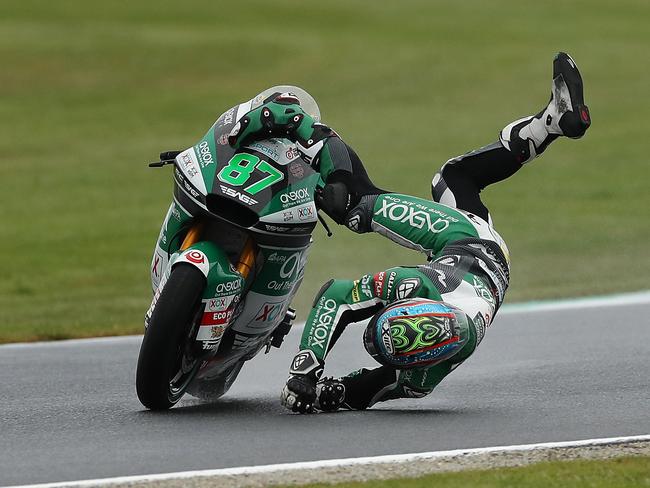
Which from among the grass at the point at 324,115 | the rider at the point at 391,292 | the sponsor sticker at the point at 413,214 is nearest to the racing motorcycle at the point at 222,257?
the rider at the point at 391,292

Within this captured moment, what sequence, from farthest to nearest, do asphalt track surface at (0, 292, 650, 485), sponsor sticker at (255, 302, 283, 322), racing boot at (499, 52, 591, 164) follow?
racing boot at (499, 52, 591, 164) < sponsor sticker at (255, 302, 283, 322) < asphalt track surface at (0, 292, 650, 485)

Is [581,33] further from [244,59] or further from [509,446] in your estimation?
[509,446]

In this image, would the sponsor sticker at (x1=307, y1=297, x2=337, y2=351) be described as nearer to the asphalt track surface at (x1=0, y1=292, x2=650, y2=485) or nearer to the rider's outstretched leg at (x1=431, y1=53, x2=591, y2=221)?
the asphalt track surface at (x1=0, y1=292, x2=650, y2=485)

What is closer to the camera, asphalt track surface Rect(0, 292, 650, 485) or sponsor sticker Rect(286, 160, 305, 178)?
asphalt track surface Rect(0, 292, 650, 485)

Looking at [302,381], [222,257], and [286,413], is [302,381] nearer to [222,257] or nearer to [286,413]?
[286,413]

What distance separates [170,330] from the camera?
5.20 meters

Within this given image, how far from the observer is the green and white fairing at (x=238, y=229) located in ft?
17.8

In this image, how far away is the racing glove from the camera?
5.56 m

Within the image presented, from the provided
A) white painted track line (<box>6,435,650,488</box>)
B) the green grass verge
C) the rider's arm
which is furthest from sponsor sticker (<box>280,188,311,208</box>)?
the green grass verge

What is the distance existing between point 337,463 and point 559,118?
260cm

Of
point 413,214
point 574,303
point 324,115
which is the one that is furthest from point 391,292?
point 324,115

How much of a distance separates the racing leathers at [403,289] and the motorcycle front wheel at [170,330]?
20.2 inches

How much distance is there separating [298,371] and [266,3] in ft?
111

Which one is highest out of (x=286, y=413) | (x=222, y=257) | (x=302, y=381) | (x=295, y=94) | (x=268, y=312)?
(x=295, y=94)
